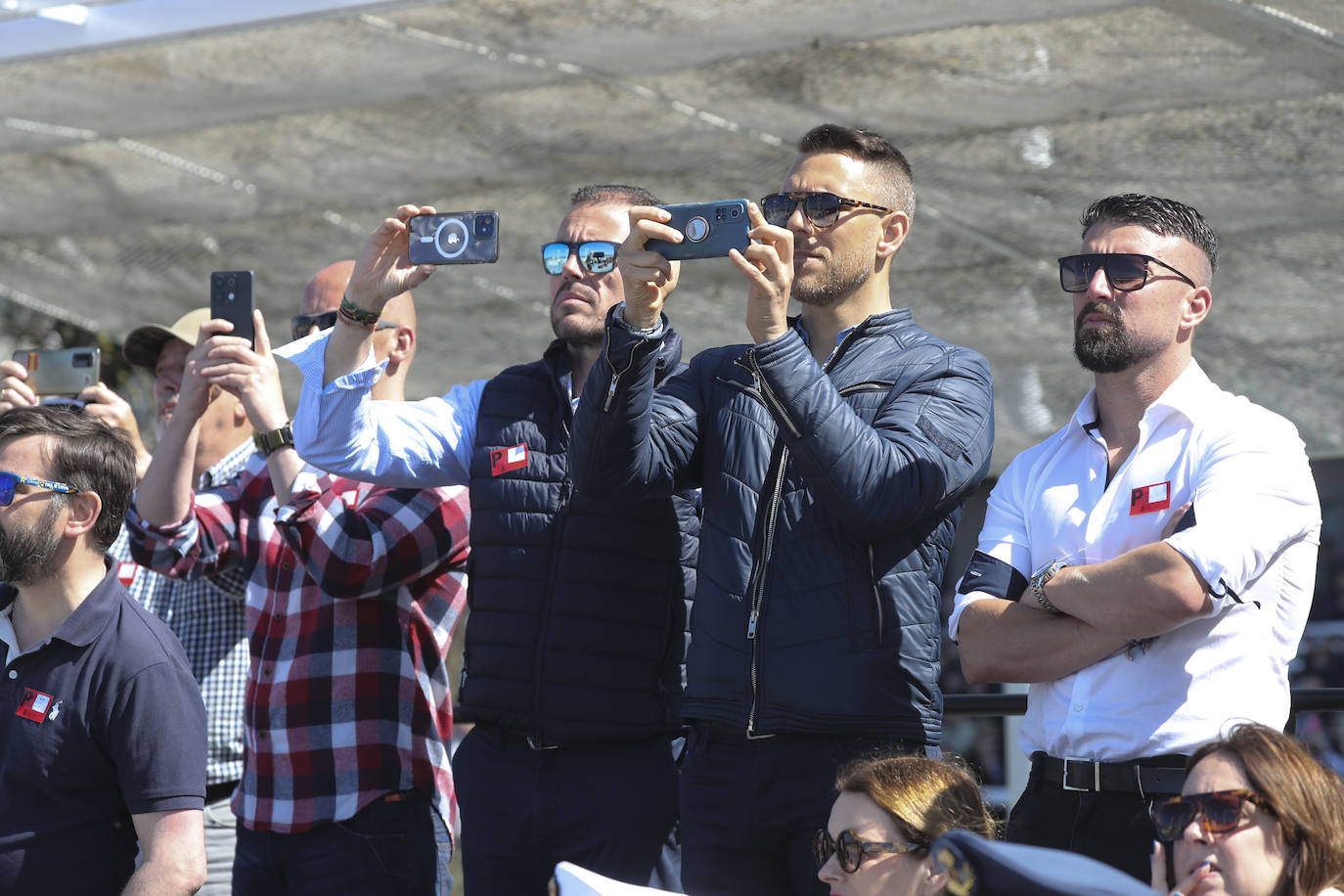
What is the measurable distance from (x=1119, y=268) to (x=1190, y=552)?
0.63m

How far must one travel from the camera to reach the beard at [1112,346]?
3.14 m

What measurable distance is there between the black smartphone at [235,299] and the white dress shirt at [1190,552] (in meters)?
1.93

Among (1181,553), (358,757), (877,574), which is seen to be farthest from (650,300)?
(358,757)

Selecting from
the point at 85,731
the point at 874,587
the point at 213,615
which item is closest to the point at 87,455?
the point at 85,731

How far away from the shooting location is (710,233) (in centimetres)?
304

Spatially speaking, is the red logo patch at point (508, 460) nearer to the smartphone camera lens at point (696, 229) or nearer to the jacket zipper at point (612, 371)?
the jacket zipper at point (612, 371)

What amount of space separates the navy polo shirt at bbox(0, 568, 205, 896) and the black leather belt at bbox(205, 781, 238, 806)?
0.91 meters

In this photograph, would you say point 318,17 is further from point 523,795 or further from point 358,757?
point 523,795

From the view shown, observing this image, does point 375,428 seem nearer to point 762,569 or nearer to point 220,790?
point 762,569

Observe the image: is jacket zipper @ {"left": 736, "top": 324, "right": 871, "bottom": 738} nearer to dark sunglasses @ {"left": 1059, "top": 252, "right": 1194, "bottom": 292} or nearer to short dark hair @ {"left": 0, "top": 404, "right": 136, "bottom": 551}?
dark sunglasses @ {"left": 1059, "top": 252, "right": 1194, "bottom": 292}

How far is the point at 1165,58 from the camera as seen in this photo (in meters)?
4.81

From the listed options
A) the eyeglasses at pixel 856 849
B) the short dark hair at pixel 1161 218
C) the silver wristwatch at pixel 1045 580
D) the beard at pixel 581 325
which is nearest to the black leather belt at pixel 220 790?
the beard at pixel 581 325

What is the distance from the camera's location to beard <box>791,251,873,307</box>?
3369mm

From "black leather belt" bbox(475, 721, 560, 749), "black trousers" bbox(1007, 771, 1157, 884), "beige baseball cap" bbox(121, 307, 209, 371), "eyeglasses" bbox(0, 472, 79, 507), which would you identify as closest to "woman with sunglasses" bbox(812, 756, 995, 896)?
"black trousers" bbox(1007, 771, 1157, 884)
